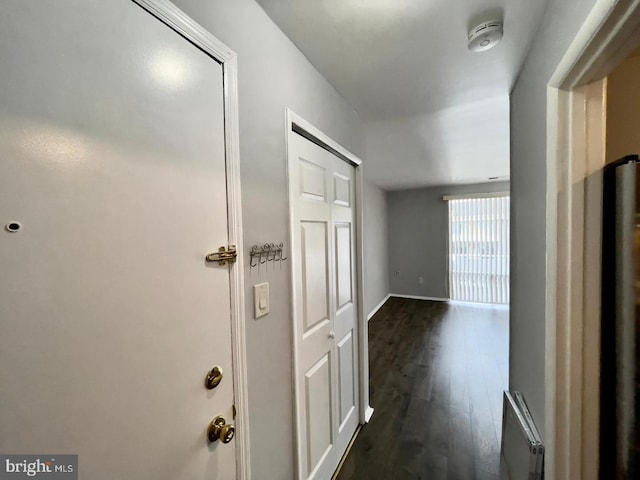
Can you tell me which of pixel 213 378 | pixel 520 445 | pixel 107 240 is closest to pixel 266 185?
pixel 107 240

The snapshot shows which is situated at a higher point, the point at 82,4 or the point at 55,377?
the point at 82,4

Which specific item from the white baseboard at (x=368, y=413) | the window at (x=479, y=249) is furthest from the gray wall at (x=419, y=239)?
the white baseboard at (x=368, y=413)

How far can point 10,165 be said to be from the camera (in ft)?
1.42

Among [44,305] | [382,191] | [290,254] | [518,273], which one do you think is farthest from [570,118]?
[382,191]

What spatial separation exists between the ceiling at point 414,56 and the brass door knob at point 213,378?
1.34 meters

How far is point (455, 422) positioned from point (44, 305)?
2.60 meters

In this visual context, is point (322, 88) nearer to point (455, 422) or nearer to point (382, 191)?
point (455, 422)

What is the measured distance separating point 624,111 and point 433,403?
92.5 inches

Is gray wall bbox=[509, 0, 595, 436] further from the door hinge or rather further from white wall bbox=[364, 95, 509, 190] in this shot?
the door hinge

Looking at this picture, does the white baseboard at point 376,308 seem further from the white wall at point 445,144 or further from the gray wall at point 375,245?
the white wall at point 445,144

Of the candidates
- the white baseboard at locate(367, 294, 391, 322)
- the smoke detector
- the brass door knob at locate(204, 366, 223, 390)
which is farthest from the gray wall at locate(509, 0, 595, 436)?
the white baseboard at locate(367, 294, 391, 322)

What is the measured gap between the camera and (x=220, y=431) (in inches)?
30.7

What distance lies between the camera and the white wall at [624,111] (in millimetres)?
875

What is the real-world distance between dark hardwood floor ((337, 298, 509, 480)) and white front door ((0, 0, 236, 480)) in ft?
4.92
